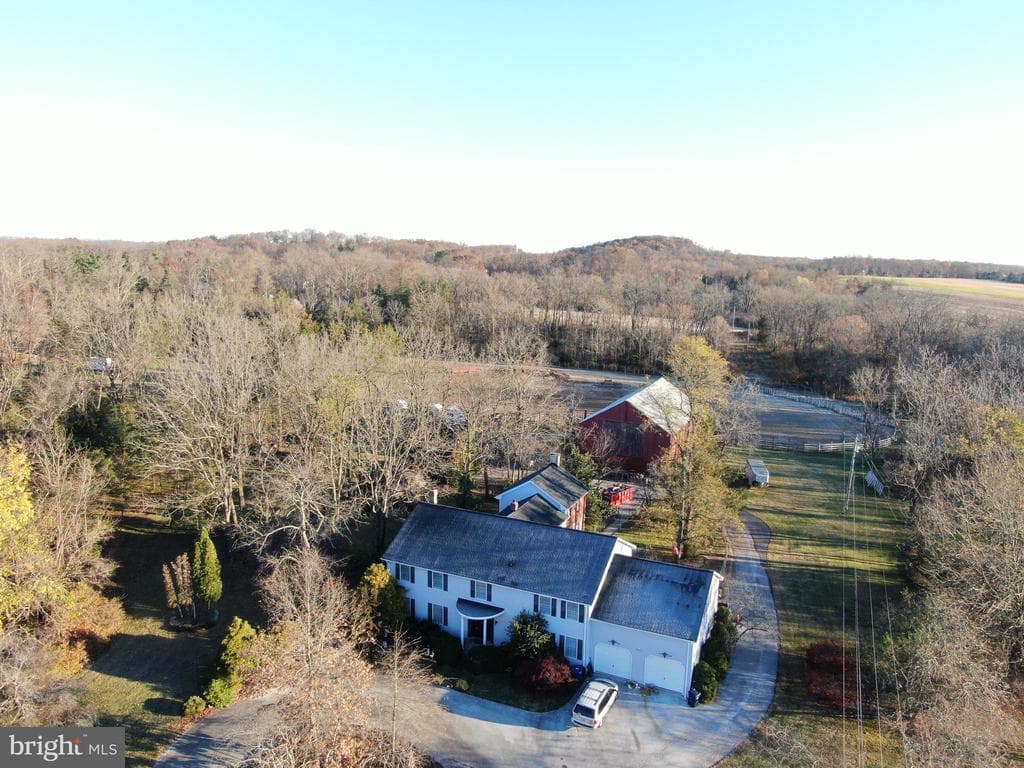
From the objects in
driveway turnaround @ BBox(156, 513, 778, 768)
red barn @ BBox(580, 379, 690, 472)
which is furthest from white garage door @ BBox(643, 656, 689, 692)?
red barn @ BBox(580, 379, 690, 472)

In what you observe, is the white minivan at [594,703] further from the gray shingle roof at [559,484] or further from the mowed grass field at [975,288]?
the mowed grass field at [975,288]

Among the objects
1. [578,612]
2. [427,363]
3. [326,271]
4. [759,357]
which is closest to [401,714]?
[578,612]

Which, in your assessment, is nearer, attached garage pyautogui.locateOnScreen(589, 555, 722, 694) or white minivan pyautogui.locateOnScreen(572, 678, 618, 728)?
white minivan pyautogui.locateOnScreen(572, 678, 618, 728)

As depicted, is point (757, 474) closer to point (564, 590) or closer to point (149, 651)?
point (564, 590)

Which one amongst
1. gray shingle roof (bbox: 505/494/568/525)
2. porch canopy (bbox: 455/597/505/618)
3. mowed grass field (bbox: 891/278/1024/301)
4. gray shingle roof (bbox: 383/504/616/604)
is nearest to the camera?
gray shingle roof (bbox: 383/504/616/604)

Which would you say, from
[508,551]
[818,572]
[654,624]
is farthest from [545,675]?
[818,572]

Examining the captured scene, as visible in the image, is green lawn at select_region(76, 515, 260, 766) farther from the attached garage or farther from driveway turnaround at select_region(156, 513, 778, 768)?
the attached garage
